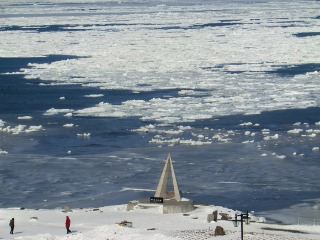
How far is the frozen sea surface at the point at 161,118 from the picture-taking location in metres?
29.8

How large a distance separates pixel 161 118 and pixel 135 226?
60.0ft

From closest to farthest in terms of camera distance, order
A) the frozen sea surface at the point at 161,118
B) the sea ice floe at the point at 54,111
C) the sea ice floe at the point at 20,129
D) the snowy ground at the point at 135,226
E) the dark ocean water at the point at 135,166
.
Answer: the snowy ground at the point at 135,226
the dark ocean water at the point at 135,166
the frozen sea surface at the point at 161,118
the sea ice floe at the point at 20,129
the sea ice floe at the point at 54,111

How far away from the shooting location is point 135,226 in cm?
2361

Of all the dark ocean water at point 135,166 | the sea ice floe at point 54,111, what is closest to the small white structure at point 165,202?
the dark ocean water at point 135,166

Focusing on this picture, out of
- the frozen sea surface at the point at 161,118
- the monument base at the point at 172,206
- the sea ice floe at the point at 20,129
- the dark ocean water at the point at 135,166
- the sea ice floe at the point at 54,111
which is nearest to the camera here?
the monument base at the point at 172,206

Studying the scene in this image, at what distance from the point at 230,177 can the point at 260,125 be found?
9087 millimetres

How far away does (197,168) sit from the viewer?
1272 inches

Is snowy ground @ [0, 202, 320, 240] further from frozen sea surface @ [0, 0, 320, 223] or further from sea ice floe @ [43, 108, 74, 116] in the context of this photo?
sea ice floe @ [43, 108, 74, 116]

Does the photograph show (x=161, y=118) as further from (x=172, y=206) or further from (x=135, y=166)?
(x=172, y=206)

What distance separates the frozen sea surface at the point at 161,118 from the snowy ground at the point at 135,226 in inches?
85.3

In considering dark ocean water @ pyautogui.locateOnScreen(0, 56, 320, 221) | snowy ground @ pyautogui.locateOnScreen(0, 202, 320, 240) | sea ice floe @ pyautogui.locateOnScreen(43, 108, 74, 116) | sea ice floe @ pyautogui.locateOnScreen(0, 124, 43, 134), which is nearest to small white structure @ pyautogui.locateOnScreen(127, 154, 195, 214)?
snowy ground @ pyautogui.locateOnScreen(0, 202, 320, 240)

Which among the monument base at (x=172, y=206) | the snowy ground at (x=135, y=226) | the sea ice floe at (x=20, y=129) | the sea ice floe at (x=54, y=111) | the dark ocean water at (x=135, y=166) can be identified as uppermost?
the sea ice floe at (x=54, y=111)

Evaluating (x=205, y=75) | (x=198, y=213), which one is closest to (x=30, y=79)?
(x=205, y=75)

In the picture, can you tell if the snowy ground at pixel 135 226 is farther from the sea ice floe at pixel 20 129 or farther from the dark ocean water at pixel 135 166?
the sea ice floe at pixel 20 129
